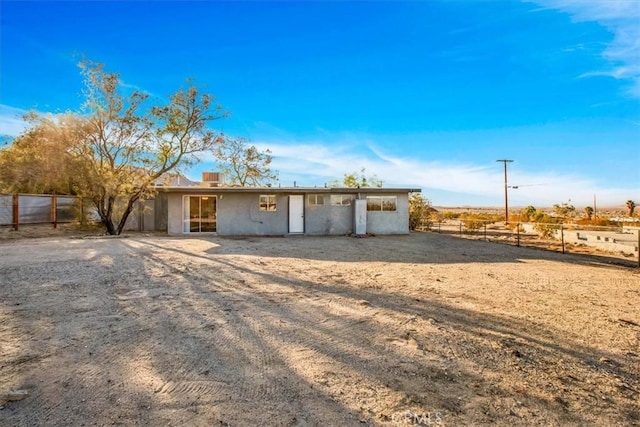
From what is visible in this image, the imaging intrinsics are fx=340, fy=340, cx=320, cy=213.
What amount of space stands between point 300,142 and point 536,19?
727 inches

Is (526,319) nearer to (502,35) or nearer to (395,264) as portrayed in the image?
(395,264)

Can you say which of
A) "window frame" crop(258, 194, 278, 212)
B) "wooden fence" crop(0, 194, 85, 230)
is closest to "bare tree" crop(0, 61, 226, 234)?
"wooden fence" crop(0, 194, 85, 230)

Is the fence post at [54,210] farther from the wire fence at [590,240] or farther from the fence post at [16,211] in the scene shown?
the wire fence at [590,240]

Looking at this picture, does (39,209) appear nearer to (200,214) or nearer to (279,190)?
(200,214)

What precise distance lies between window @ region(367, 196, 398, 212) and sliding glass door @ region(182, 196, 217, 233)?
809cm

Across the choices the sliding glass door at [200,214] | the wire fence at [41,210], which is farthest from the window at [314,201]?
the wire fence at [41,210]

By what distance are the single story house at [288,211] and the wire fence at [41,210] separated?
5693mm

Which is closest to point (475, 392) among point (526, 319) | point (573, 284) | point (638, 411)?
point (638, 411)

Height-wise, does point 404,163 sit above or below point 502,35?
below

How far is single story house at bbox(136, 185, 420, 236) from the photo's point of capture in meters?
17.3

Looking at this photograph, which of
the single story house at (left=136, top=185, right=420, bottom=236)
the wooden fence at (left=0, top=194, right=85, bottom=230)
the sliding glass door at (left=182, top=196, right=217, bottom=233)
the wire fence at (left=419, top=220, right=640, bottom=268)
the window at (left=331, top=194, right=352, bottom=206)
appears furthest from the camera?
the window at (left=331, top=194, right=352, bottom=206)

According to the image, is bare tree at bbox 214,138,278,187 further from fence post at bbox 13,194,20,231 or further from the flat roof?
fence post at bbox 13,194,20,231

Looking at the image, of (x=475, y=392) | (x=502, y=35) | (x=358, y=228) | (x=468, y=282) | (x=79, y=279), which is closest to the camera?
(x=475, y=392)

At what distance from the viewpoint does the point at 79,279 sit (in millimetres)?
6910
